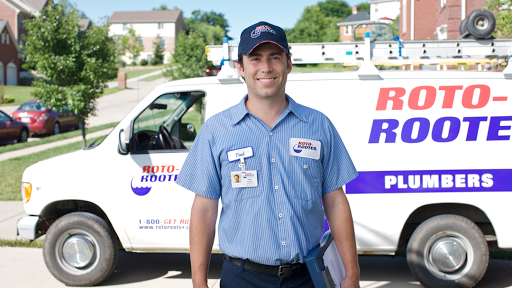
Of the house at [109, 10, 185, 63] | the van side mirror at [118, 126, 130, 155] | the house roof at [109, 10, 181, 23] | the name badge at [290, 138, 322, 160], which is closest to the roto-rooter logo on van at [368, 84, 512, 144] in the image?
the van side mirror at [118, 126, 130, 155]

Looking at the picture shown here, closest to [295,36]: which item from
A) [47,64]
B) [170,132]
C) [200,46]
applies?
[200,46]

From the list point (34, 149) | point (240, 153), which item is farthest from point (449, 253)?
point (34, 149)

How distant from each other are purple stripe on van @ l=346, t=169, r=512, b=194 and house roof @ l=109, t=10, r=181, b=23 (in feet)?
275

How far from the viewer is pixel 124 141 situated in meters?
4.79

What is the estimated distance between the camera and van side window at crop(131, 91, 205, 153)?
5102 millimetres

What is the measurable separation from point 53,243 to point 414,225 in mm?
3805

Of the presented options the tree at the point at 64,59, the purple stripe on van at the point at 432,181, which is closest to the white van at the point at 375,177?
the purple stripe on van at the point at 432,181

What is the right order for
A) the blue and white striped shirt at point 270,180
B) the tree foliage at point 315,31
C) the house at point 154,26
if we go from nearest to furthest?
the blue and white striped shirt at point 270,180
the tree foliage at point 315,31
the house at point 154,26

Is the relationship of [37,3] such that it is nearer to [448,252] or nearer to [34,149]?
[34,149]

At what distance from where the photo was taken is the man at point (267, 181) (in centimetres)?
219

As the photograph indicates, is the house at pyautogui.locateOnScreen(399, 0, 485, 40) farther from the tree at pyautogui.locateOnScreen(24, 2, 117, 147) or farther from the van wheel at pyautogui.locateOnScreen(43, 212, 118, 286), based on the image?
the van wheel at pyautogui.locateOnScreen(43, 212, 118, 286)

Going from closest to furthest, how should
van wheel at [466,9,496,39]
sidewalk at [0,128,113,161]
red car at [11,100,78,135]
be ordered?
1. van wheel at [466,9,496,39]
2. sidewalk at [0,128,113,161]
3. red car at [11,100,78,135]

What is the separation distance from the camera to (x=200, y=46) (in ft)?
74.3

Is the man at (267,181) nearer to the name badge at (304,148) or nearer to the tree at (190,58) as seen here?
the name badge at (304,148)
